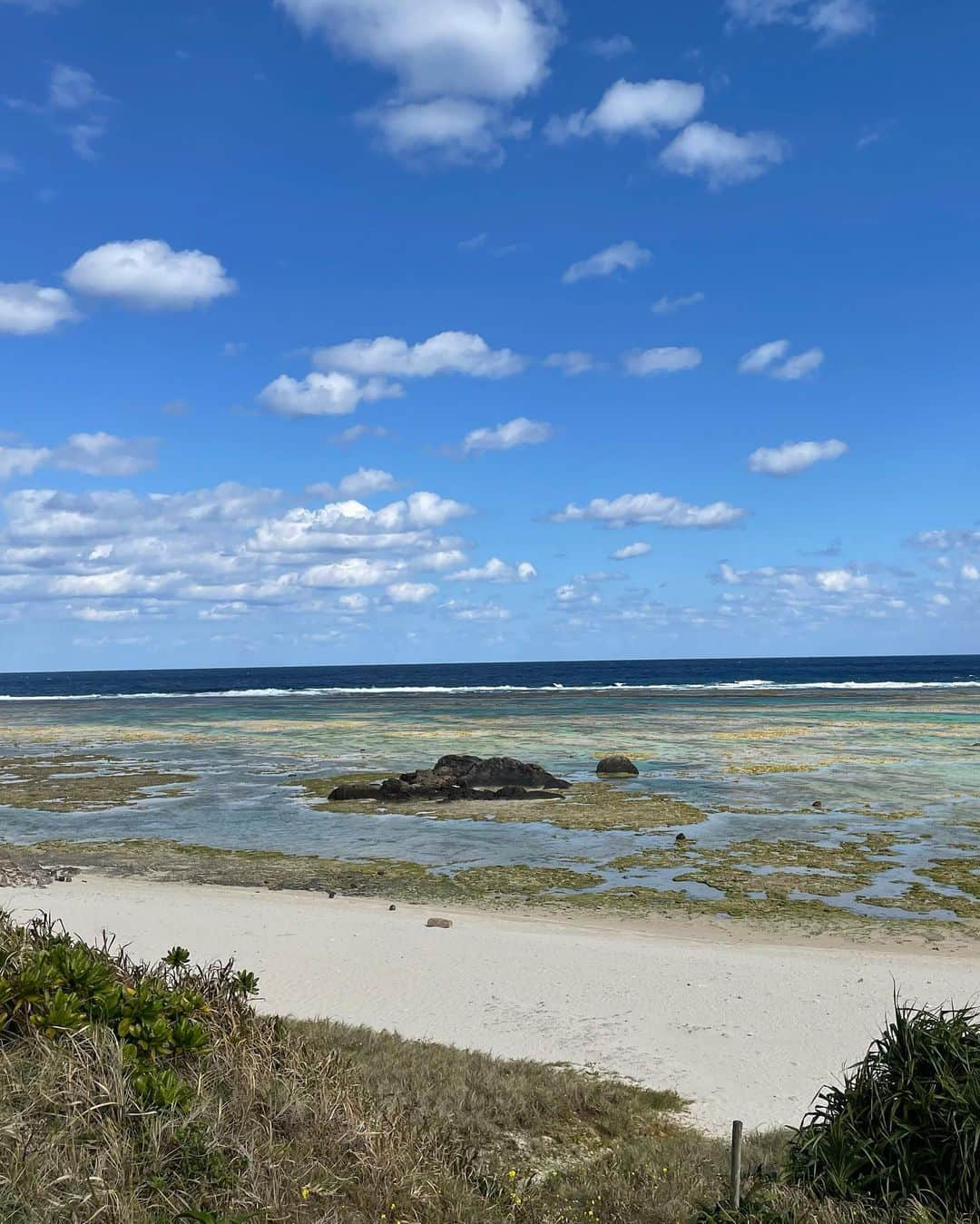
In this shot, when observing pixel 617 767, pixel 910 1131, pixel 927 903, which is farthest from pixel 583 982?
pixel 617 767

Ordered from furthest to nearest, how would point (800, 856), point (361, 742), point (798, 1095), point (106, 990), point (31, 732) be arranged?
point (31, 732) → point (361, 742) → point (800, 856) → point (798, 1095) → point (106, 990)

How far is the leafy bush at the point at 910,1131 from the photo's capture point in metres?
6.10

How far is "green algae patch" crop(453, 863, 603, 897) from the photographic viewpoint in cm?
2270

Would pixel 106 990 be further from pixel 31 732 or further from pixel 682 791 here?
pixel 31 732

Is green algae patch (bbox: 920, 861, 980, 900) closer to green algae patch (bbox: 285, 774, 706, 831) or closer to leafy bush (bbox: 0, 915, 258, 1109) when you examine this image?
green algae patch (bbox: 285, 774, 706, 831)

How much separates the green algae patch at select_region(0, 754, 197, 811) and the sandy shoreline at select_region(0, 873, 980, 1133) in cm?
1721

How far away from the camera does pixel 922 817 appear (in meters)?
31.8

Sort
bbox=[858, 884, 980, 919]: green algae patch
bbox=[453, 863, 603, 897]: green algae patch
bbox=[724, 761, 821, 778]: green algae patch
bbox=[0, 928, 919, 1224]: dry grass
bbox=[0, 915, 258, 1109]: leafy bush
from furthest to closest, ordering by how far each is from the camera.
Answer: bbox=[724, 761, 821, 778]: green algae patch, bbox=[453, 863, 603, 897]: green algae patch, bbox=[858, 884, 980, 919]: green algae patch, bbox=[0, 915, 258, 1109]: leafy bush, bbox=[0, 928, 919, 1224]: dry grass

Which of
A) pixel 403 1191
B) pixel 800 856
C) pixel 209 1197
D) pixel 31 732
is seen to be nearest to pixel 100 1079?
pixel 209 1197

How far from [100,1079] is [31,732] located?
75.7 meters

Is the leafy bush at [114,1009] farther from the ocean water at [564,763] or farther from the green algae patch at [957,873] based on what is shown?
the green algae patch at [957,873]

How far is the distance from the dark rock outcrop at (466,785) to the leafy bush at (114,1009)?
29113 millimetres

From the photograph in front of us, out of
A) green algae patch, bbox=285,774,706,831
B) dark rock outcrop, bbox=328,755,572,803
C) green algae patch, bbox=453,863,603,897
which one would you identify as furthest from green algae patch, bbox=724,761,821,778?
green algae patch, bbox=453,863,603,897

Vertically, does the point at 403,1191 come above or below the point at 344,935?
above
